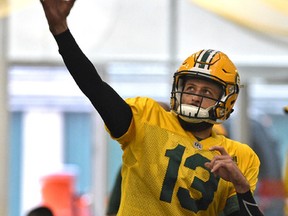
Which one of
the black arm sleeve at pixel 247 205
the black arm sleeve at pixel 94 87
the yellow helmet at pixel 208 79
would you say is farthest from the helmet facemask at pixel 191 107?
the black arm sleeve at pixel 247 205

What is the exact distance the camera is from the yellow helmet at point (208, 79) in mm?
3672

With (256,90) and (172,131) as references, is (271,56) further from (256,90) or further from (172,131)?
(172,131)

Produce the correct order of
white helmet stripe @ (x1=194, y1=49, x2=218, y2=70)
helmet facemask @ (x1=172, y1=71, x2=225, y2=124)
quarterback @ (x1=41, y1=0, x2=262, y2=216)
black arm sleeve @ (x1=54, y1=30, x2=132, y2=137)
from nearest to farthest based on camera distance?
black arm sleeve @ (x1=54, y1=30, x2=132, y2=137) → quarterback @ (x1=41, y1=0, x2=262, y2=216) → helmet facemask @ (x1=172, y1=71, x2=225, y2=124) → white helmet stripe @ (x1=194, y1=49, x2=218, y2=70)

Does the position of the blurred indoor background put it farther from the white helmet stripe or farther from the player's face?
the player's face

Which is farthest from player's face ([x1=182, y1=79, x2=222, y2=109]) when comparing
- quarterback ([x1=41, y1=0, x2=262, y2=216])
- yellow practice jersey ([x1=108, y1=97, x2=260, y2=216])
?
yellow practice jersey ([x1=108, y1=97, x2=260, y2=216])

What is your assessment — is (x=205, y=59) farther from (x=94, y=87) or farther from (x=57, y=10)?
(x=57, y=10)

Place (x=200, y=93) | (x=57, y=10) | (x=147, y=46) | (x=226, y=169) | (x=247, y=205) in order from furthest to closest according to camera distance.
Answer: (x=147, y=46)
(x=200, y=93)
(x=247, y=205)
(x=226, y=169)
(x=57, y=10)

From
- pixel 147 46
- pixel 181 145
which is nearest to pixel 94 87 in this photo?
pixel 181 145

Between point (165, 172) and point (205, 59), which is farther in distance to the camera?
point (205, 59)

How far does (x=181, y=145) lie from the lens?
3.73 meters

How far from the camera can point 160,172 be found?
12.0 ft

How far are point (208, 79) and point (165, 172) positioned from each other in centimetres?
36

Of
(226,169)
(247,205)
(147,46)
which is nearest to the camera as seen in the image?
(226,169)

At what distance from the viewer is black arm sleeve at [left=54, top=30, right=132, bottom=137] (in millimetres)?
3402
